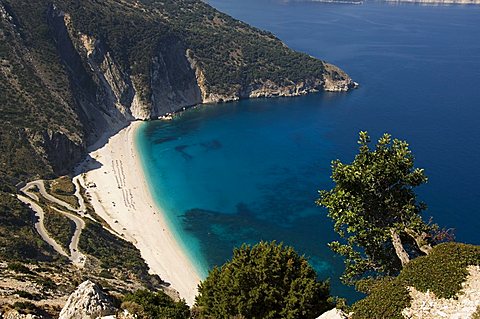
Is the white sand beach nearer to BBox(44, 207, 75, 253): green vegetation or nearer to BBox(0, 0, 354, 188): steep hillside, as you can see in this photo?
BBox(0, 0, 354, 188): steep hillside

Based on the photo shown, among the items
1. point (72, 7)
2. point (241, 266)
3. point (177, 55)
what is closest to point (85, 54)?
point (72, 7)

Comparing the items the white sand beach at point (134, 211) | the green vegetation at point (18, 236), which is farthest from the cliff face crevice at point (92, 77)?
the green vegetation at point (18, 236)

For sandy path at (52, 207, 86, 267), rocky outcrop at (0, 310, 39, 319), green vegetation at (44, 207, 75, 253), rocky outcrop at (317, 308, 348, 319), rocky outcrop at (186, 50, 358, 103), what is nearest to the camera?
rocky outcrop at (317, 308, 348, 319)

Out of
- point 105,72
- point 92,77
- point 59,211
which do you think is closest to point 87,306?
point 59,211

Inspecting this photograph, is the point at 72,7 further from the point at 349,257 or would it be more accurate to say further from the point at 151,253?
the point at 349,257

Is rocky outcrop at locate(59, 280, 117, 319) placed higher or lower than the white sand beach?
higher

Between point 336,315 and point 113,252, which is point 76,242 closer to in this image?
point 113,252

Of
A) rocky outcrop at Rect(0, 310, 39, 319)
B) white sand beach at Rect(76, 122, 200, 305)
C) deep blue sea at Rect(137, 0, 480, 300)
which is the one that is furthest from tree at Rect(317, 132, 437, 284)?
white sand beach at Rect(76, 122, 200, 305)

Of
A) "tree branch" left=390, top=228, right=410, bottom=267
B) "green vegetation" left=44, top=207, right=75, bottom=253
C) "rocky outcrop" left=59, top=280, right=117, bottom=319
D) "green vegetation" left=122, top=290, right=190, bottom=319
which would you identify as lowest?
"green vegetation" left=44, top=207, right=75, bottom=253
